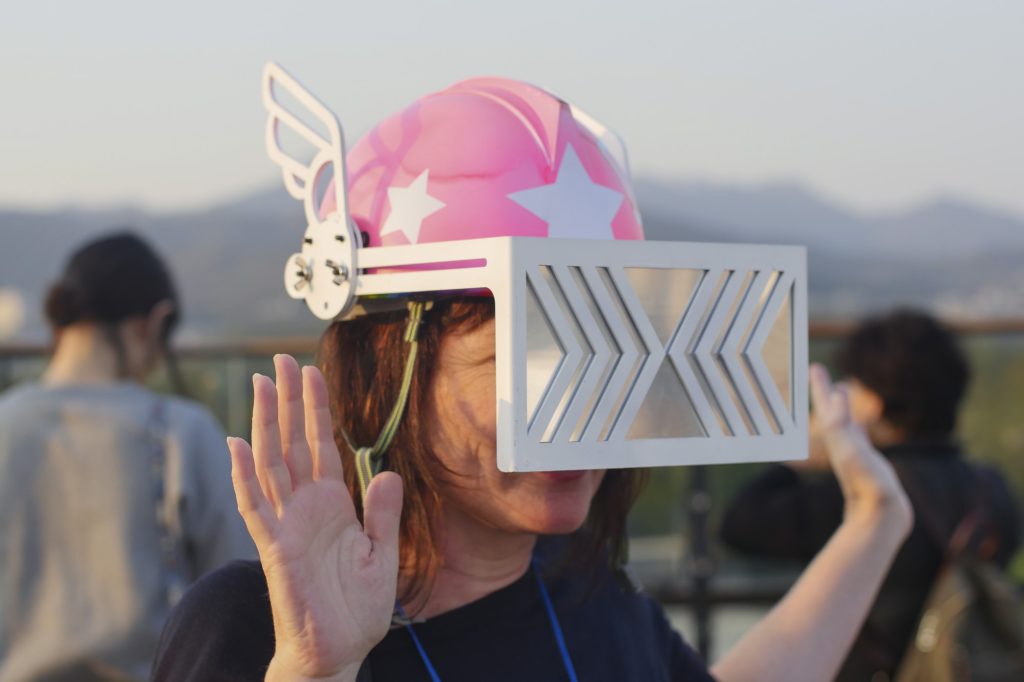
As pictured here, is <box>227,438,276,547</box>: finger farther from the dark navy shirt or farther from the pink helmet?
the pink helmet

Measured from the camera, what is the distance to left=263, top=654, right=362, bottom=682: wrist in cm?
146

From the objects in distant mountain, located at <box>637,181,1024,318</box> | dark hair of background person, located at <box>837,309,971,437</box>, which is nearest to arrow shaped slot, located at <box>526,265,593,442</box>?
dark hair of background person, located at <box>837,309,971,437</box>

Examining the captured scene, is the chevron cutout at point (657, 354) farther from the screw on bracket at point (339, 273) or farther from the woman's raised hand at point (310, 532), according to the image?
the screw on bracket at point (339, 273)

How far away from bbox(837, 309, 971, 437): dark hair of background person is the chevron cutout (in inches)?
89.7

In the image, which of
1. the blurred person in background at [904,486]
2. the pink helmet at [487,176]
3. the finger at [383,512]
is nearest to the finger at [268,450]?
the finger at [383,512]

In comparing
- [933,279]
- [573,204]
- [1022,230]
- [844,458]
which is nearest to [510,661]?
[573,204]

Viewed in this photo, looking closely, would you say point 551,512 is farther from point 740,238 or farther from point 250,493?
point 740,238

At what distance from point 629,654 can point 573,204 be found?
25.4 inches

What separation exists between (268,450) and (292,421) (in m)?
0.05

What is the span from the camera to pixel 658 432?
1.62 metres

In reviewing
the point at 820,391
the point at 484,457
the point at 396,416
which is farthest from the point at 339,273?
the point at 820,391

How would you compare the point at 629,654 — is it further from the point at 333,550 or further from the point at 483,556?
the point at 333,550

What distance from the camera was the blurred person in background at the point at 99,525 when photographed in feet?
10.9

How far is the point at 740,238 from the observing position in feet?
42.1
